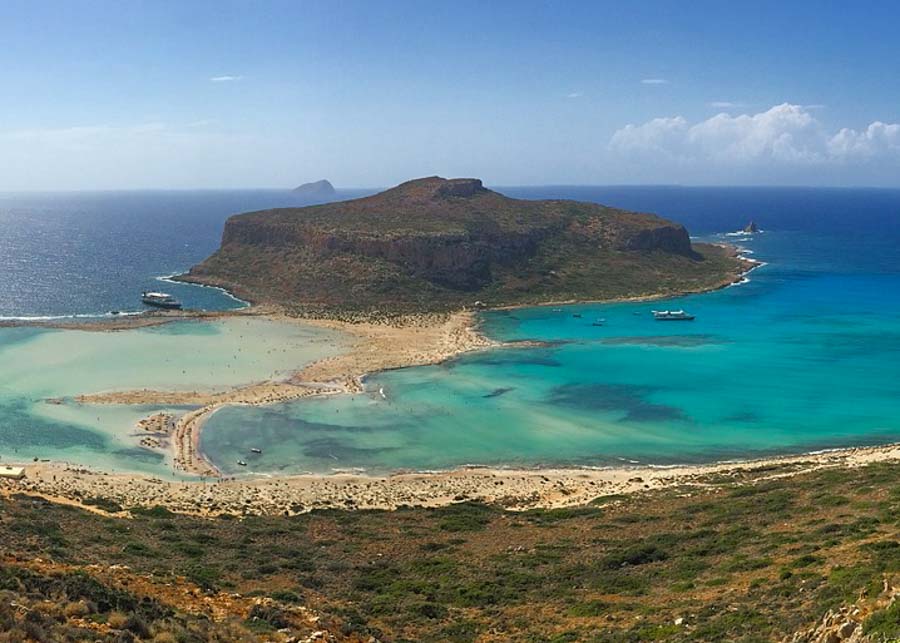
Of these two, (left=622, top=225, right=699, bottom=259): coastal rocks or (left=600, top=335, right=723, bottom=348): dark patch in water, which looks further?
(left=622, top=225, right=699, bottom=259): coastal rocks

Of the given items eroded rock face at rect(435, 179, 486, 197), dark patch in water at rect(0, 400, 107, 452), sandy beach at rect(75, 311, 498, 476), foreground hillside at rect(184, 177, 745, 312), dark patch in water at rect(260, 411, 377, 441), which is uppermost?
eroded rock face at rect(435, 179, 486, 197)

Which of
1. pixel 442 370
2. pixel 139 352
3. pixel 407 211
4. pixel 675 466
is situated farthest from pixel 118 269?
pixel 675 466

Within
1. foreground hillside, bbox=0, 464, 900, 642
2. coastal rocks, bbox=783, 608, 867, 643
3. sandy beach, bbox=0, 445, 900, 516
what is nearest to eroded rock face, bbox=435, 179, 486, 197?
sandy beach, bbox=0, 445, 900, 516

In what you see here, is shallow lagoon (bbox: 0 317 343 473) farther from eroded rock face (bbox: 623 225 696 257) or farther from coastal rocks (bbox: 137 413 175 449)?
eroded rock face (bbox: 623 225 696 257)

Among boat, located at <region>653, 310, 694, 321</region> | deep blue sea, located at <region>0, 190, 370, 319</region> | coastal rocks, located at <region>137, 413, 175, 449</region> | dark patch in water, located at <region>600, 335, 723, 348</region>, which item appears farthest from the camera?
deep blue sea, located at <region>0, 190, 370, 319</region>

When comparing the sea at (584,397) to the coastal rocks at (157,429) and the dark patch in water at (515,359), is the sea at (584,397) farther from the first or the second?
the coastal rocks at (157,429)

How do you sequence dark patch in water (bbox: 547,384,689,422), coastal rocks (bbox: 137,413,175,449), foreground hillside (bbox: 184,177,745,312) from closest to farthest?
coastal rocks (bbox: 137,413,175,449)
dark patch in water (bbox: 547,384,689,422)
foreground hillside (bbox: 184,177,745,312)

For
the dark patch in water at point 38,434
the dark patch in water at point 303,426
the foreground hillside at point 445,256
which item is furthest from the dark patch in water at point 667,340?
the dark patch in water at point 38,434

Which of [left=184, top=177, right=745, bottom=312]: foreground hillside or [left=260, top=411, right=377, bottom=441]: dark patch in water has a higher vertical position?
[left=184, top=177, right=745, bottom=312]: foreground hillside
